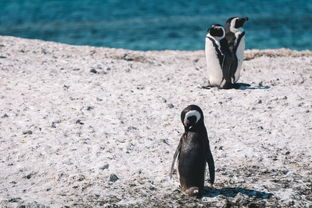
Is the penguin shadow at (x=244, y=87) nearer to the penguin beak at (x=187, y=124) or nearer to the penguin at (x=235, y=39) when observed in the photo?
the penguin at (x=235, y=39)

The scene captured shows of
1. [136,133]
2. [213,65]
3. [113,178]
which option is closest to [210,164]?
[113,178]

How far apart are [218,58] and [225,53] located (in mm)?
149

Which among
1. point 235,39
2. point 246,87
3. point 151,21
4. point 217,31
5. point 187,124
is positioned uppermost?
point 151,21

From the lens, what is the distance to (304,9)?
29.8 meters

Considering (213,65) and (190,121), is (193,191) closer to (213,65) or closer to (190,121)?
(190,121)

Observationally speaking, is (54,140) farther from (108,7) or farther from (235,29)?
(108,7)

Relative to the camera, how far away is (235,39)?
31.4 ft

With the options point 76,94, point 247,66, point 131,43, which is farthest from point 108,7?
point 76,94

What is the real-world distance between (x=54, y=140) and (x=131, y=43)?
13963 mm

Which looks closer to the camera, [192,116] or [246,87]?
[192,116]

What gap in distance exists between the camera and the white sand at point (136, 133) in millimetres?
5980

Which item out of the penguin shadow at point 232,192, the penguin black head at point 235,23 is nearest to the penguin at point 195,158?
the penguin shadow at point 232,192

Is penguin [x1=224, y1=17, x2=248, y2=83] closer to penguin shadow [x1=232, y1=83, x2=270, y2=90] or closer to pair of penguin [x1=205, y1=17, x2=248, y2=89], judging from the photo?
pair of penguin [x1=205, y1=17, x2=248, y2=89]

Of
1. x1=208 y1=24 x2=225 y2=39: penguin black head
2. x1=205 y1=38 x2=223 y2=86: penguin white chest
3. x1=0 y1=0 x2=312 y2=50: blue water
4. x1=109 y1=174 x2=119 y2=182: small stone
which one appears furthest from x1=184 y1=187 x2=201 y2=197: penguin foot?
x1=0 y1=0 x2=312 y2=50: blue water
